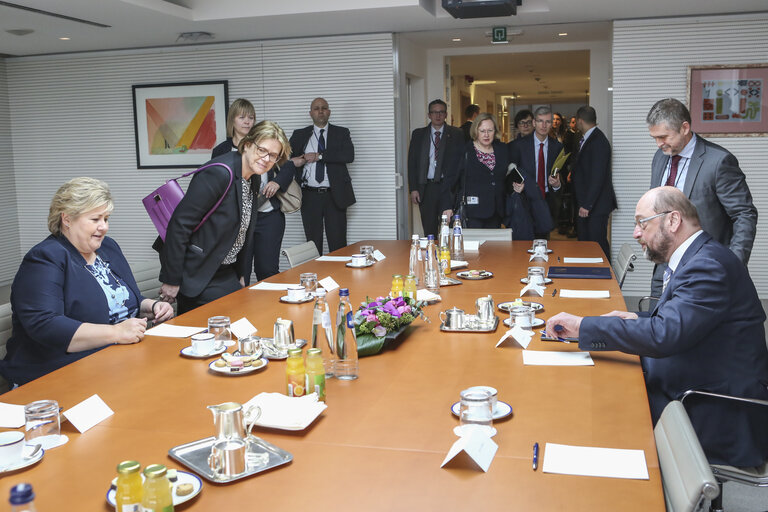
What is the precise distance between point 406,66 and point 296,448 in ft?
22.4

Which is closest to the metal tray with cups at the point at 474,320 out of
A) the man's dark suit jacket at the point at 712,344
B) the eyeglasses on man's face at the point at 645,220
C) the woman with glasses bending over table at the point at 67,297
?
the man's dark suit jacket at the point at 712,344

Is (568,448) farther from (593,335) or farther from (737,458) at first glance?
(737,458)

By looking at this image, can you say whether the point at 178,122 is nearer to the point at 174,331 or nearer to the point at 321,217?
the point at 321,217

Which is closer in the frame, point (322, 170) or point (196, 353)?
point (196, 353)

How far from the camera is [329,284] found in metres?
3.54

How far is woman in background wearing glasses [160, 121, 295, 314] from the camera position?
141 inches

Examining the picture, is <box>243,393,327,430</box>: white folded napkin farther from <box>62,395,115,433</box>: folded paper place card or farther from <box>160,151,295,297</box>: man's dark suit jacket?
<box>160,151,295,297</box>: man's dark suit jacket

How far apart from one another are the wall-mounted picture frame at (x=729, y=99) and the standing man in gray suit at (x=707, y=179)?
10.5 ft

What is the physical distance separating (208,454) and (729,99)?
6.58 meters

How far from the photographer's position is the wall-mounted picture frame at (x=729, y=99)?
671 centimetres

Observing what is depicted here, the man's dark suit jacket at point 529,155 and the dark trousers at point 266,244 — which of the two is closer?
the dark trousers at point 266,244

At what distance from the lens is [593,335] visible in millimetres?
2301

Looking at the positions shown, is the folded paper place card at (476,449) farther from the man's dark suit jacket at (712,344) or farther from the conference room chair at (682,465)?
the man's dark suit jacket at (712,344)

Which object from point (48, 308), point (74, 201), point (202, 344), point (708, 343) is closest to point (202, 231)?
point (74, 201)
